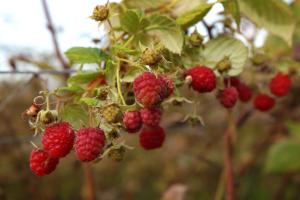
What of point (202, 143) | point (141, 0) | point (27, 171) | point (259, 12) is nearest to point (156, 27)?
point (141, 0)

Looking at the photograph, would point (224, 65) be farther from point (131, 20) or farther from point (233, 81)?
point (131, 20)

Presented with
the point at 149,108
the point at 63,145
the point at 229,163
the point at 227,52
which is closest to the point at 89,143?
the point at 63,145

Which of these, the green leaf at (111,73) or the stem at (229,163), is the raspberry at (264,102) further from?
the green leaf at (111,73)

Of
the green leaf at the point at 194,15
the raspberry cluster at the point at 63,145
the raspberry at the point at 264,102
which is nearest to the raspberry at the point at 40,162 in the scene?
the raspberry cluster at the point at 63,145

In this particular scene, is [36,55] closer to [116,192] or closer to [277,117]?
[116,192]

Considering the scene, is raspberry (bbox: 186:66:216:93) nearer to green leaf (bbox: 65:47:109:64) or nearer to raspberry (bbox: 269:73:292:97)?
green leaf (bbox: 65:47:109:64)

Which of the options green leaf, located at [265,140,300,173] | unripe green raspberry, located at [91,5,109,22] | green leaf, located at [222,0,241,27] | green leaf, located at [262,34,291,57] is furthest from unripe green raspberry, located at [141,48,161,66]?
green leaf, located at [265,140,300,173]
